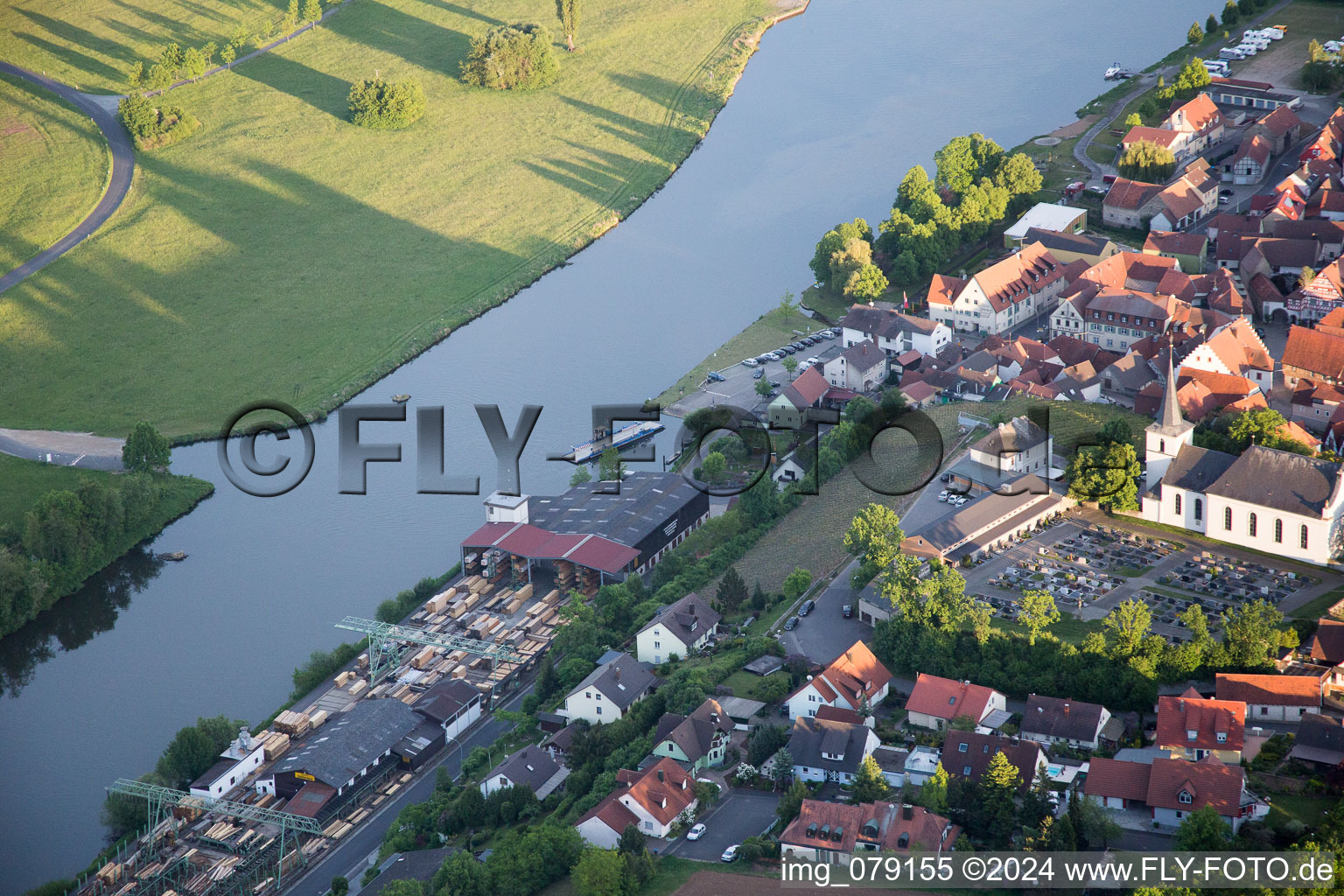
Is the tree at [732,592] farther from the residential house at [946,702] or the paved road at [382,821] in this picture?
Answer: the residential house at [946,702]

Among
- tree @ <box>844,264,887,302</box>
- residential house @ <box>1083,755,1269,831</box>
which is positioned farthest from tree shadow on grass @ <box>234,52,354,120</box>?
residential house @ <box>1083,755,1269,831</box>

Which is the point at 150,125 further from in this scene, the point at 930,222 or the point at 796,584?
the point at 796,584

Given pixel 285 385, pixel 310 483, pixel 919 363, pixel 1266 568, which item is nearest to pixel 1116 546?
pixel 1266 568

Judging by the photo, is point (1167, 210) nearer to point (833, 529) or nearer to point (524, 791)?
point (833, 529)

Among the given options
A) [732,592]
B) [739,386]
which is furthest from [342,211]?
[732,592]

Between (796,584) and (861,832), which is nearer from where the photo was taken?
(861,832)

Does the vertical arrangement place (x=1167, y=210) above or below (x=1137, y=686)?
above

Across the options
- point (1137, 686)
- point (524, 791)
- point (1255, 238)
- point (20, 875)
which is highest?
point (1255, 238)
